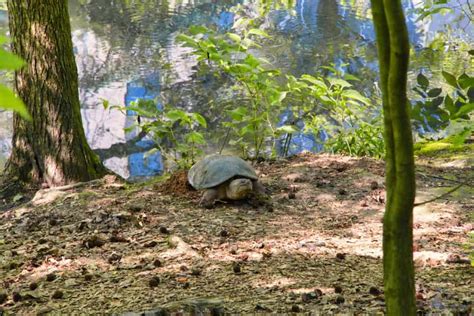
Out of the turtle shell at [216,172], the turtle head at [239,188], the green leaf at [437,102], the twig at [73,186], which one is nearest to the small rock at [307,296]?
the green leaf at [437,102]

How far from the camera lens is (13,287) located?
3168 millimetres

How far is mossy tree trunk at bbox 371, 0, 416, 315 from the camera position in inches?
62.1

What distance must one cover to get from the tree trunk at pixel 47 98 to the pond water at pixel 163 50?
8.19 ft

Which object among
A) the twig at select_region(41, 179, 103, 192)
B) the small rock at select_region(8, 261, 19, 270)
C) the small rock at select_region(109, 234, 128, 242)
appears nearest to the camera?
the small rock at select_region(8, 261, 19, 270)

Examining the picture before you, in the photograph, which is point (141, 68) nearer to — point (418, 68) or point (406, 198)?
point (418, 68)

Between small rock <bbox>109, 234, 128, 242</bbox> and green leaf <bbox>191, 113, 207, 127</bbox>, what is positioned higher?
green leaf <bbox>191, 113, 207, 127</bbox>

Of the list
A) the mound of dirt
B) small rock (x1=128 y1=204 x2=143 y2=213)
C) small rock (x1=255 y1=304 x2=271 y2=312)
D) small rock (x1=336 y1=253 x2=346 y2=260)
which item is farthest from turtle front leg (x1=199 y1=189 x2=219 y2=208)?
small rock (x1=255 y1=304 x2=271 y2=312)

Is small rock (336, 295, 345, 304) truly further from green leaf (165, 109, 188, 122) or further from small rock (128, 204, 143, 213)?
green leaf (165, 109, 188, 122)

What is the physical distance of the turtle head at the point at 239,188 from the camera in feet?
14.5

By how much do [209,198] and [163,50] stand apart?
320 inches

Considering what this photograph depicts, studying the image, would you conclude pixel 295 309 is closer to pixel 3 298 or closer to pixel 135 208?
pixel 3 298

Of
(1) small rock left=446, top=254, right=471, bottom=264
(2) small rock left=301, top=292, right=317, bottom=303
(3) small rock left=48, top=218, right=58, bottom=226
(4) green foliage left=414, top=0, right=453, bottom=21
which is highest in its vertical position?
(4) green foliage left=414, top=0, right=453, bottom=21

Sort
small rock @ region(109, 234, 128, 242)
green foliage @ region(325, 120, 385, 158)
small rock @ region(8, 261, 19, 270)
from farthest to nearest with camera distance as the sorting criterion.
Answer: green foliage @ region(325, 120, 385, 158), small rock @ region(109, 234, 128, 242), small rock @ region(8, 261, 19, 270)

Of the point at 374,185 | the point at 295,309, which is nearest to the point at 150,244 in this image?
the point at 295,309
